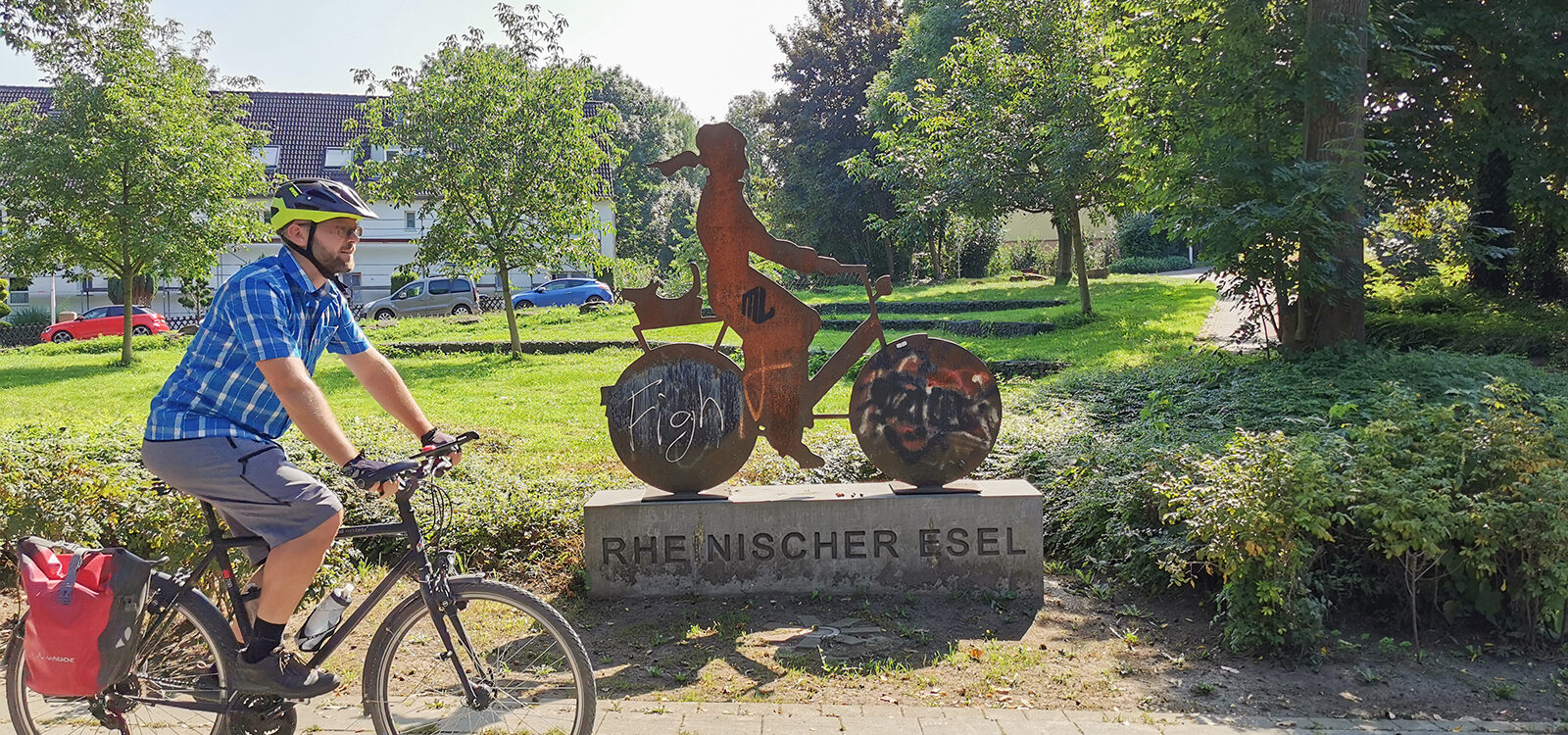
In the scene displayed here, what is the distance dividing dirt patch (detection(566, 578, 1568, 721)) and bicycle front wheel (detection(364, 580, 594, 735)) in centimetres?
102

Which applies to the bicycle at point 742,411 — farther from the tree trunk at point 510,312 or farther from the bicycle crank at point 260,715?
the tree trunk at point 510,312

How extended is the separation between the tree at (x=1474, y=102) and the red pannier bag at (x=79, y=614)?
12.0 metres

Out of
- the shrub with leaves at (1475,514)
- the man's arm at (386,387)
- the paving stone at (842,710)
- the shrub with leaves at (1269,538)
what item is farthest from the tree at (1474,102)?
the man's arm at (386,387)

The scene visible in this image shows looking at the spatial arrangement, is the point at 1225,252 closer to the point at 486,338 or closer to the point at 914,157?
A: the point at 914,157

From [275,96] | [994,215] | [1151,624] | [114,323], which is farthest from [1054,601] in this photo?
[275,96]

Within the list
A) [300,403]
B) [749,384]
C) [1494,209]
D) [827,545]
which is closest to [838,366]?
[749,384]

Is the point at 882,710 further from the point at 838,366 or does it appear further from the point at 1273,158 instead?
the point at 1273,158

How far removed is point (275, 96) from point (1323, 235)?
142ft

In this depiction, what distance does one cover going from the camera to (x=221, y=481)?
3449 millimetres

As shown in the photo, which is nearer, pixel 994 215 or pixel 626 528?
pixel 626 528

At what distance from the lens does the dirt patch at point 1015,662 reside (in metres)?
4.64

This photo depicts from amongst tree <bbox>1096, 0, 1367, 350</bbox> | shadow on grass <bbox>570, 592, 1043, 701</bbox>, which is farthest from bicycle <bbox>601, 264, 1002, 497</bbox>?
tree <bbox>1096, 0, 1367, 350</bbox>

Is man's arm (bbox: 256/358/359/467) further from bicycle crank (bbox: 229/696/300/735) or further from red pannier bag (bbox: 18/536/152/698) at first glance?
bicycle crank (bbox: 229/696/300/735)

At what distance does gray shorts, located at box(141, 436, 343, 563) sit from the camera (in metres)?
3.44
